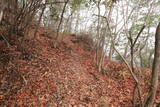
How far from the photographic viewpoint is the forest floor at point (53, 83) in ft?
17.7

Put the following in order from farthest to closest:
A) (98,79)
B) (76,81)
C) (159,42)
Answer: (98,79), (76,81), (159,42)

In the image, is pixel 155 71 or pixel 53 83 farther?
pixel 53 83

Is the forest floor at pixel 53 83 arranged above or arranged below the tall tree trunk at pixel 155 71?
below

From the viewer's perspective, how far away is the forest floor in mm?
5391

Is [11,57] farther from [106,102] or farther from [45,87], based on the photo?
[106,102]

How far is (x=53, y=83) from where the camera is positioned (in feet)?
20.4

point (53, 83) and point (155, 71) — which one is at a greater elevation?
point (155, 71)

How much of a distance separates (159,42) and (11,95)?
4783mm

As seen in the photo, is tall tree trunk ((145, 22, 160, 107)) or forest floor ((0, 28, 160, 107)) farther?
forest floor ((0, 28, 160, 107))

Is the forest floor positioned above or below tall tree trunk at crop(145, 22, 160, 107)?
below

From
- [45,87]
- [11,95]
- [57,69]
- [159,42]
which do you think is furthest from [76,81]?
[159,42]

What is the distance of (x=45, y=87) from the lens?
5.89 metres

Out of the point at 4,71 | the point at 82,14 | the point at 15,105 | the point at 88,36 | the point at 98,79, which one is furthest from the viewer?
Result: the point at 82,14

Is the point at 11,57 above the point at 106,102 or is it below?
above
